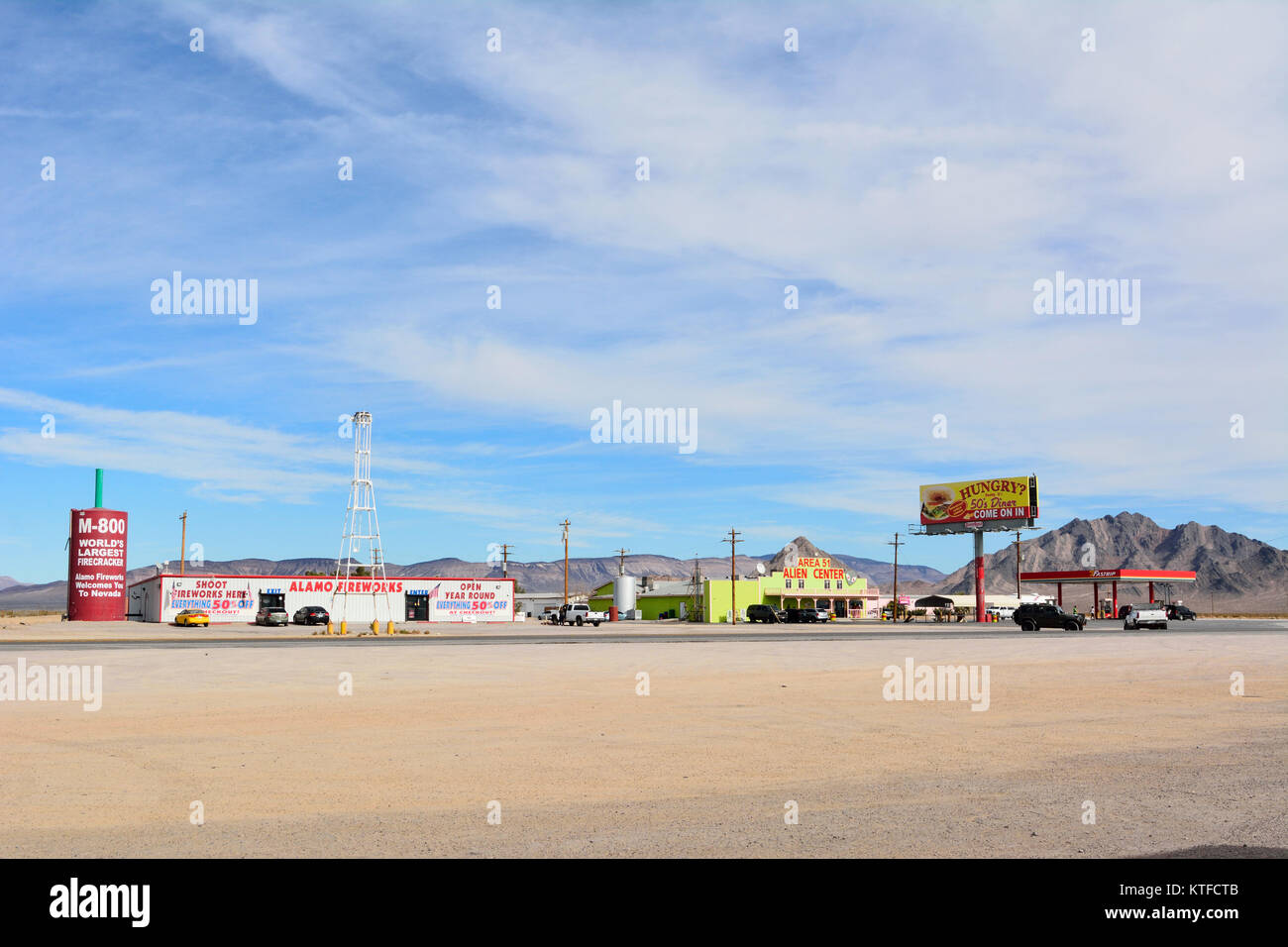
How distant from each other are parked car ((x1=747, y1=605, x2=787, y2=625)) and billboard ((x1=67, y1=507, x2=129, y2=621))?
49.2m

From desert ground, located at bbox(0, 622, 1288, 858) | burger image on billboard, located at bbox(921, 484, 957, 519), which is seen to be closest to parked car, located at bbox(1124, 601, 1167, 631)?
burger image on billboard, located at bbox(921, 484, 957, 519)

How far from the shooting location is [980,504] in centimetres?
10294

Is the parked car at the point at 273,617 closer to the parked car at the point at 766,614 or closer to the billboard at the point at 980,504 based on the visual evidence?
the parked car at the point at 766,614

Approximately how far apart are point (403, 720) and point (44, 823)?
311 inches

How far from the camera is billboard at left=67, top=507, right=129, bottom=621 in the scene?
74.1m

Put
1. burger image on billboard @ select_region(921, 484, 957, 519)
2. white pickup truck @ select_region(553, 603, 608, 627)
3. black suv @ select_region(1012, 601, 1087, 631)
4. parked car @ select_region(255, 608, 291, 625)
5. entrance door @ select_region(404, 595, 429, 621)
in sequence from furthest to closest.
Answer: burger image on billboard @ select_region(921, 484, 957, 519), entrance door @ select_region(404, 595, 429, 621), white pickup truck @ select_region(553, 603, 608, 627), parked car @ select_region(255, 608, 291, 625), black suv @ select_region(1012, 601, 1087, 631)

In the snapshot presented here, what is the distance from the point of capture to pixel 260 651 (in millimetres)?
37250

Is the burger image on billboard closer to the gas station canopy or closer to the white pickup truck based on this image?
the gas station canopy

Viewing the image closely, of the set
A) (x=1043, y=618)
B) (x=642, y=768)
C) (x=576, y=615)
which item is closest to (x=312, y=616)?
(x=576, y=615)

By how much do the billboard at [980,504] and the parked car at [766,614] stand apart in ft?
80.4

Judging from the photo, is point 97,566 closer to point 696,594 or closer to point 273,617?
point 273,617

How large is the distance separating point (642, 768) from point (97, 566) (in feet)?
243
